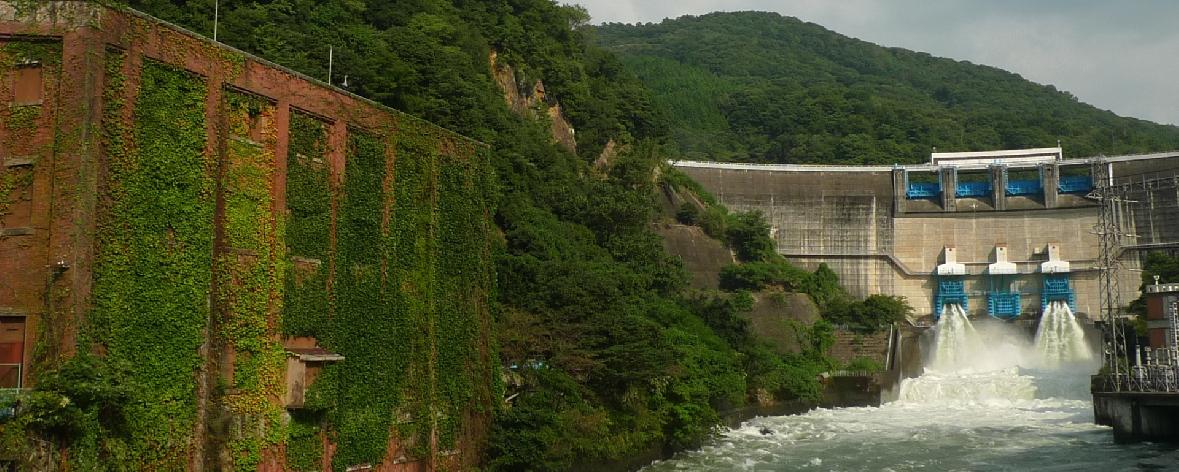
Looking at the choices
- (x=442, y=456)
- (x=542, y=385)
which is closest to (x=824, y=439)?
(x=542, y=385)

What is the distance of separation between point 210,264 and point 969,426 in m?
28.4

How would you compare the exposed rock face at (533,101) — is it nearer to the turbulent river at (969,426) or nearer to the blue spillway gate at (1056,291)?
the turbulent river at (969,426)

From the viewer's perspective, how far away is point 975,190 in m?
60.2

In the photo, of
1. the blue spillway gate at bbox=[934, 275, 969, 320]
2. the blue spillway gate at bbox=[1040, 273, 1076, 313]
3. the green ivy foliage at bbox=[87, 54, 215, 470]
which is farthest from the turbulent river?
the green ivy foliage at bbox=[87, 54, 215, 470]

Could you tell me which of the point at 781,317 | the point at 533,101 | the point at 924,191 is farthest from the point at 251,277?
Result: the point at 924,191

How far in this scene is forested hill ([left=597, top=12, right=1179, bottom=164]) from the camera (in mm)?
82438

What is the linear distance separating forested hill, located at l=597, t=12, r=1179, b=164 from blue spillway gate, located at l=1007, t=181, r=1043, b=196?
1863 centimetres

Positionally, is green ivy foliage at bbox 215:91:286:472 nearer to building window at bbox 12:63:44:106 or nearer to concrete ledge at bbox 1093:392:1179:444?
building window at bbox 12:63:44:106

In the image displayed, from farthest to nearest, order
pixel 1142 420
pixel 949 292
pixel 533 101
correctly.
Answer: pixel 949 292 → pixel 533 101 → pixel 1142 420

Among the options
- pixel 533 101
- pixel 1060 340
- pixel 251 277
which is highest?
pixel 533 101

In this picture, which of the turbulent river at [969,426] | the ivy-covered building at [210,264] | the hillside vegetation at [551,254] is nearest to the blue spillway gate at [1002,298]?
the turbulent river at [969,426]

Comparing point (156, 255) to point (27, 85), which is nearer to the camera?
point (27, 85)

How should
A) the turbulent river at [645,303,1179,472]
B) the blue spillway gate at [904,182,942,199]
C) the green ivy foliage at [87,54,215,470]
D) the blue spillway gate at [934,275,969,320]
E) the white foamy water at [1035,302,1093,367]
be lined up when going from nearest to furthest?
the green ivy foliage at [87,54,215,470] < the turbulent river at [645,303,1179,472] < the white foamy water at [1035,302,1093,367] < the blue spillway gate at [934,275,969,320] < the blue spillway gate at [904,182,942,199]

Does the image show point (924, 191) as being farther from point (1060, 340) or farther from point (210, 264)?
point (210, 264)
